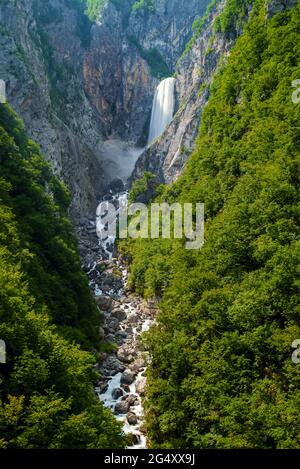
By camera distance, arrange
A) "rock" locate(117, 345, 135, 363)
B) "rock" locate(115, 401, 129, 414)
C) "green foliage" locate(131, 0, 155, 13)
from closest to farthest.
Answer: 1. "rock" locate(115, 401, 129, 414)
2. "rock" locate(117, 345, 135, 363)
3. "green foliage" locate(131, 0, 155, 13)

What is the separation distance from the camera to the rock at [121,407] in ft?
116

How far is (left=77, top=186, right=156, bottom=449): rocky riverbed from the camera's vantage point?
35688mm

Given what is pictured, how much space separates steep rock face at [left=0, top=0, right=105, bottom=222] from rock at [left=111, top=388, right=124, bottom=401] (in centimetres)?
5064

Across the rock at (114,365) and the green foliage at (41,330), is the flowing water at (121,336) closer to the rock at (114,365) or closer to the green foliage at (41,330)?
the rock at (114,365)

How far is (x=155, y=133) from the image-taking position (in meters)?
117

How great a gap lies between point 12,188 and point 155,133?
241 ft

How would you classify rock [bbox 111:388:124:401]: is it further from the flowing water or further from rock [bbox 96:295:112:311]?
rock [bbox 96:295:112:311]

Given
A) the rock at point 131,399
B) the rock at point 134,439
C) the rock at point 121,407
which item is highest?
the rock at point 131,399

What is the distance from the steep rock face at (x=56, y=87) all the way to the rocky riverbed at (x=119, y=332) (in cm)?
1716

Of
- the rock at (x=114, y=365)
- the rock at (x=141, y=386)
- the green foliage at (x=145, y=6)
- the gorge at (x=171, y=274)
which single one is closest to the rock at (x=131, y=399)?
the gorge at (x=171, y=274)

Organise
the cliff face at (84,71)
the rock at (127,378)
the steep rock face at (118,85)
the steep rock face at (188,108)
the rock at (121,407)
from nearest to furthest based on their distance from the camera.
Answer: the rock at (121,407)
the rock at (127,378)
the cliff face at (84,71)
the steep rock face at (188,108)
the steep rock face at (118,85)

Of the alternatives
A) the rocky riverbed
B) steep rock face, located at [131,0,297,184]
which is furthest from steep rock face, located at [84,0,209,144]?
the rocky riverbed

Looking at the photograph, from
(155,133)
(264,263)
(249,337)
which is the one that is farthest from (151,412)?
(155,133)

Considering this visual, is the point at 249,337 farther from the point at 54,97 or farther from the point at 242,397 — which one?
the point at 54,97
